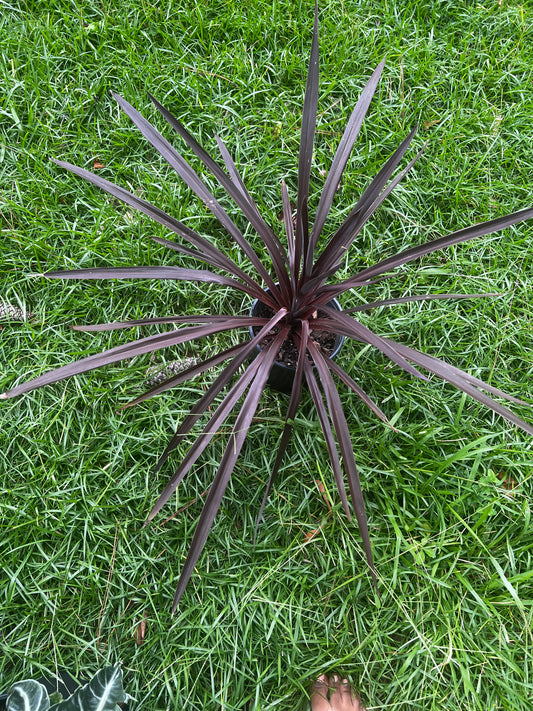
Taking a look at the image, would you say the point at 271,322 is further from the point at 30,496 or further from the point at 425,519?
the point at 30,496

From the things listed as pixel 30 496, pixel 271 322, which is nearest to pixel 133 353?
pixel 271 322

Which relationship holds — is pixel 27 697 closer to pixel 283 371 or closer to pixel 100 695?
pixel 100 695

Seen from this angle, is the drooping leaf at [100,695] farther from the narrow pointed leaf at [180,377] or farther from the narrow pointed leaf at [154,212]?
the narrow pointed leaf at [154,212]

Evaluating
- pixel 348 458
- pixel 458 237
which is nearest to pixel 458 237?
pixel 458 237

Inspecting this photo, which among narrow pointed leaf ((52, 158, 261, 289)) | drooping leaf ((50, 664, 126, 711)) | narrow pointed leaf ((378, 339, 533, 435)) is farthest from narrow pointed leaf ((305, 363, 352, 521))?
drooping leaf ((50, 664, 126, 711))

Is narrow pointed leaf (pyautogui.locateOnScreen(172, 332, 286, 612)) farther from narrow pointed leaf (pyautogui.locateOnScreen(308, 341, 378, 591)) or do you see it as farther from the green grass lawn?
the green grass lawn

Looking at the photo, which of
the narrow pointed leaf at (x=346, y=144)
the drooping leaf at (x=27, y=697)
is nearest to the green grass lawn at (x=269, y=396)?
the drooping leaf at (x=27, y=697)

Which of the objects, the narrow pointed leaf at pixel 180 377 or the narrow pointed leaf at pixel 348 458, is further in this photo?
the narrow pointed leaf at pixel 180 377
